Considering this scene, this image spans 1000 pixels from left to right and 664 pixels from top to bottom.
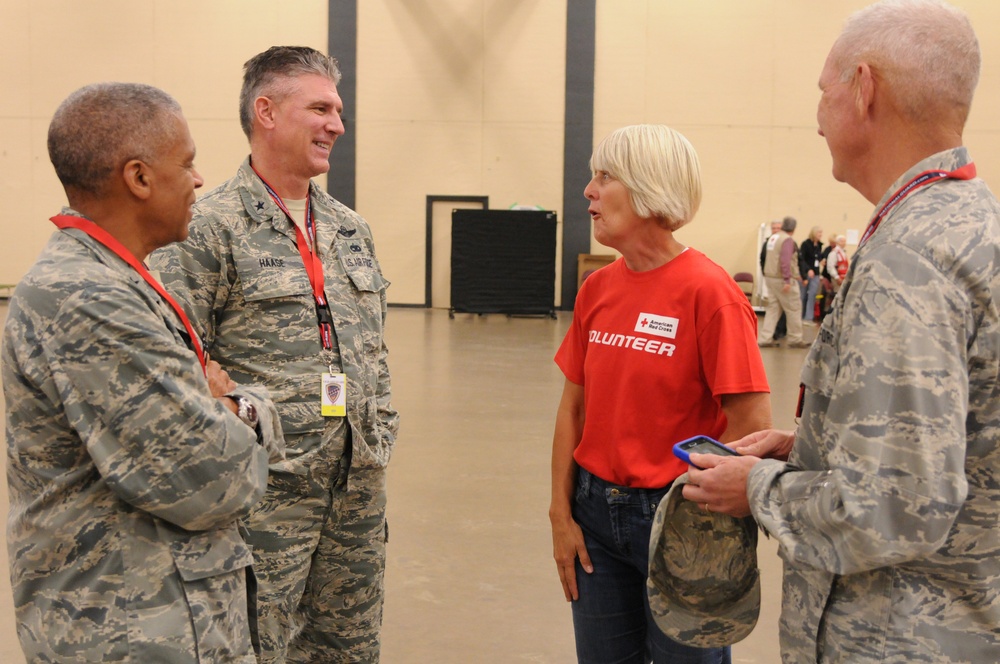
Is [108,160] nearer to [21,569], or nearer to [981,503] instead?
[21,569]

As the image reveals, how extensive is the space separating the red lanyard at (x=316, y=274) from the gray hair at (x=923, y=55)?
1.55 m

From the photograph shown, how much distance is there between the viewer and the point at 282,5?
645 inches

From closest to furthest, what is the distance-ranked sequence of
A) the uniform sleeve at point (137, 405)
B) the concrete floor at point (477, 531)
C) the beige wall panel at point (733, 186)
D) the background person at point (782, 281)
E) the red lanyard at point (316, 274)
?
the uniform sleeve at point (137, 405), the red lanyard at point (316, 274), the concrete floor at point (477, 531), the background person at point (782, 281), the beige wall panel at point (733, 186)

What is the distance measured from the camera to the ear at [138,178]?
1.58m

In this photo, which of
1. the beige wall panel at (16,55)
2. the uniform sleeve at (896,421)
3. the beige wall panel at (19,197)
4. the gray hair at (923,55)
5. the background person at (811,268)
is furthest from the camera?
the beige wall panel at (19,197)

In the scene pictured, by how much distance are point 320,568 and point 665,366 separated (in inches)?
46.2

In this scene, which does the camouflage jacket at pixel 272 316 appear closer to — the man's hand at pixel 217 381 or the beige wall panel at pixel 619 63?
the man's hand at pixel 217 381

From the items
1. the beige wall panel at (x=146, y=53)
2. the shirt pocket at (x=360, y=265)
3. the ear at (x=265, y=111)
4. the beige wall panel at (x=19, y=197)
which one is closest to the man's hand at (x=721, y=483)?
the shirt pocket at (x=360, y=265)

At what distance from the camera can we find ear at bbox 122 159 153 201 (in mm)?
1580

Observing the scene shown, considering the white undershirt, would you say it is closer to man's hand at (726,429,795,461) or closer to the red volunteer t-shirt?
the red volunteer t-shirt

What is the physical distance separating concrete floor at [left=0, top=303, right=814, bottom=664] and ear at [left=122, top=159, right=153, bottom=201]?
2308 mm

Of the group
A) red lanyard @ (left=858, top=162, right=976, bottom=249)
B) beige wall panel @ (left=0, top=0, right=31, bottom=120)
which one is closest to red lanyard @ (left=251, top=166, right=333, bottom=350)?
red lanyard @ (left=858, top=162, right=976, bottom=249)

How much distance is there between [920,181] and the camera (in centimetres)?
135

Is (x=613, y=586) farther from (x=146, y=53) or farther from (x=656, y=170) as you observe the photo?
(x=146, y=53)
